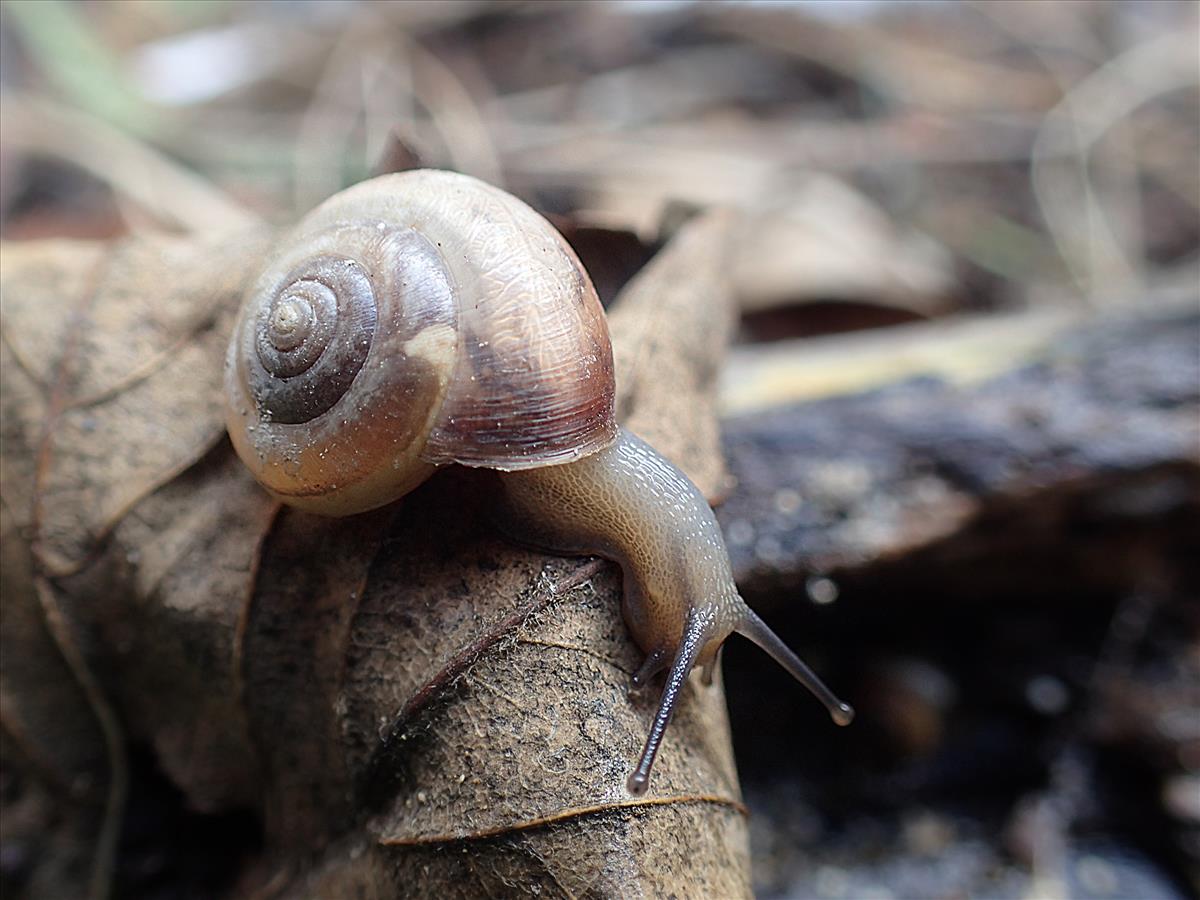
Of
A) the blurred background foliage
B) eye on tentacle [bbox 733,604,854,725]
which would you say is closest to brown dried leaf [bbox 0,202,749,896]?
eye on tentacle [bbox 733,604,854,725]

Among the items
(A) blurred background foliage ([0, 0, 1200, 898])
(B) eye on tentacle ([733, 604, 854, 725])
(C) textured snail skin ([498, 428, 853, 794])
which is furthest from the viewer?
(A) blurred background foliage ([0, 0, 1200, 898])

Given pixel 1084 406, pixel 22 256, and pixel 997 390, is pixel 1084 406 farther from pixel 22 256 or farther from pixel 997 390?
pixel 22 256

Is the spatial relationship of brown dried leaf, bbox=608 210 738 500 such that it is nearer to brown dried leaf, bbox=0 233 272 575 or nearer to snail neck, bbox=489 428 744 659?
snail neck, bbox=489 428 744 659

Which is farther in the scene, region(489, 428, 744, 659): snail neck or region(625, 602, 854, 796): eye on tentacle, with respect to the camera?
region(489, 428, 744, 659): snail neck

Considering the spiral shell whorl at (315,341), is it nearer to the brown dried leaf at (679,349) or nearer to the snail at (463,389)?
the snail at (463,389)

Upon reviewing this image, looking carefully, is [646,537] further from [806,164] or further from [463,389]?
[806,164]

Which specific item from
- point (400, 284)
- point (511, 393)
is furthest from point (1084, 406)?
point (400, 284)

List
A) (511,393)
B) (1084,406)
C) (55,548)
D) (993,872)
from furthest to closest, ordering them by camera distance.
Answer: (1084,406), (993,872), (55,548), (511,393)

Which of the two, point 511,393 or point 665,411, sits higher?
point 511,393
